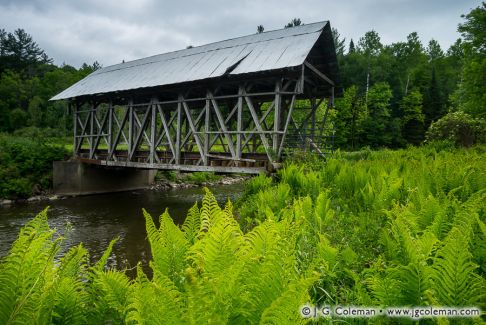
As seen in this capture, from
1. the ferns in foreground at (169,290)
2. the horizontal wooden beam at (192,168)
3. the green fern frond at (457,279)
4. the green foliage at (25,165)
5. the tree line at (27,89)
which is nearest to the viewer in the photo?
the ferns in foreground at (169,290)

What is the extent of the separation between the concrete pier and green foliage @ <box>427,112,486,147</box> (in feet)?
61.2

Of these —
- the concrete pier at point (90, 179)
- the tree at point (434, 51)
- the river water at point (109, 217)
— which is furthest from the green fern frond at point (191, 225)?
the tree at point (434, 51)

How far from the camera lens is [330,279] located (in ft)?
9.78

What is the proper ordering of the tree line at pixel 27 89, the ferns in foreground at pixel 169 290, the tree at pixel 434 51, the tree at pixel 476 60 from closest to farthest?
the ferns in foreground at pixel 169 290 < the tree at pixel 476 60 < the tree line at pixel 27 89 < the tree at pixel 434 51

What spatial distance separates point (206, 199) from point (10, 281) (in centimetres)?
190

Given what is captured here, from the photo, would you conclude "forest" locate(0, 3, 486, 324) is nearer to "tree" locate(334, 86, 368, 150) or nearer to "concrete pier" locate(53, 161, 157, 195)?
"concrete pier" locate(53, 161, 157, 195)

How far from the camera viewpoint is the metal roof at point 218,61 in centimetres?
1253

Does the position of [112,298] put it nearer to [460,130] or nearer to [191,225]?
[191,225]

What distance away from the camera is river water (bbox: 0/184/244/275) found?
A: 969 cm

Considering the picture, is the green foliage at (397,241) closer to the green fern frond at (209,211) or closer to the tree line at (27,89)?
the green fern frond at (209,211)

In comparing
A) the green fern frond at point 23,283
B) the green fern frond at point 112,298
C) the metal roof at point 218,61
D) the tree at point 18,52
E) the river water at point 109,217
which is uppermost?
the tree at point 18,52

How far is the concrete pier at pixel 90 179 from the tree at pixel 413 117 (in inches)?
1499

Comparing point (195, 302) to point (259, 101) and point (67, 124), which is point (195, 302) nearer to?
point (259, 101)

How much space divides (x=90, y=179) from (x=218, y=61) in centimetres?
1150
